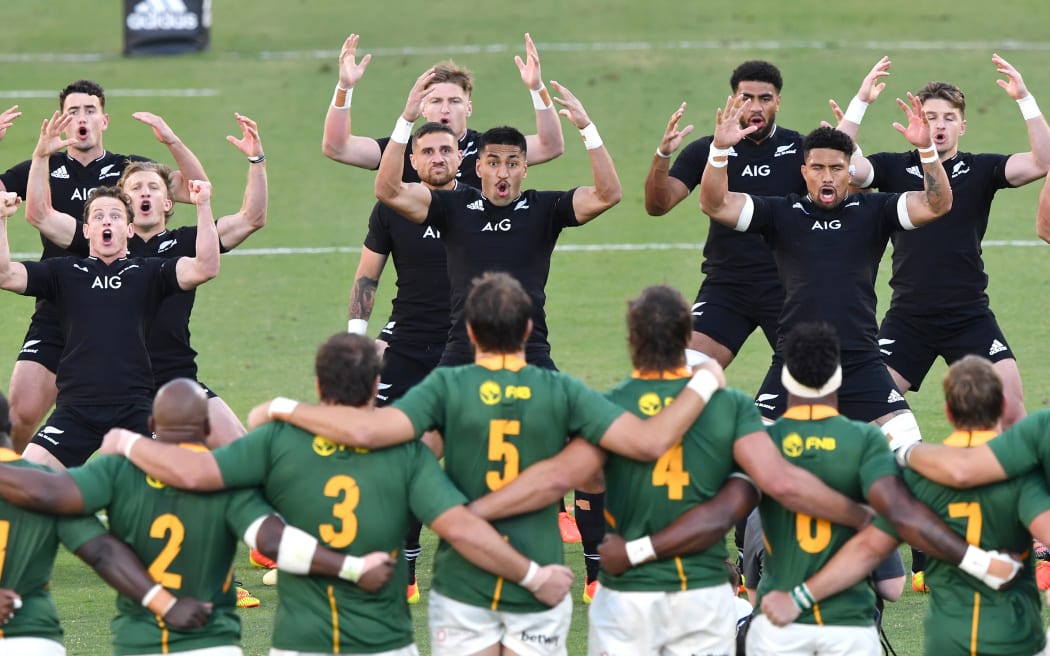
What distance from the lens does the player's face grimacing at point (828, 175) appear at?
31.0 ft

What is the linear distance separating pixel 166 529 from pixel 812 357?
2.67m

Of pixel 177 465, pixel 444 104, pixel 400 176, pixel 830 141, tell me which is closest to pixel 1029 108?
pixel 830 141

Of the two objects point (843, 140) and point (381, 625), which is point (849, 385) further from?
point (381, 625)

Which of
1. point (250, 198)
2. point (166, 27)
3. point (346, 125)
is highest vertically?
point (166, 27)

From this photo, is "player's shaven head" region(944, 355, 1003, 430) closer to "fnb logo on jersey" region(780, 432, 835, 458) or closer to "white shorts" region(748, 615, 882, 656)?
"fnb logo on jersey" region(780, 432, 835, 458)

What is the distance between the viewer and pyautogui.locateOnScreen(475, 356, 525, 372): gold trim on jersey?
679cm

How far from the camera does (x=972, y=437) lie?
6.62 metres

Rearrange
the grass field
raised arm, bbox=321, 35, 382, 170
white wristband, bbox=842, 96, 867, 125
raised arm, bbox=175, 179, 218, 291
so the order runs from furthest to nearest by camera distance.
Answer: the grass field
white wristband, bbox=842, 96, 867, 125
raised arm, bbox=321, 35, 382, 170
raised arm, bbox=175, 179, 218, 291

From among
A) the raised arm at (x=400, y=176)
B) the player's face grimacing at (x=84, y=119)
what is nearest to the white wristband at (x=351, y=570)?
the raised arm at (x=400, y=176)

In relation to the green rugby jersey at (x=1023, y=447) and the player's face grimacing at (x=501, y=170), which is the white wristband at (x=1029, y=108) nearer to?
the player's face grimacing at (x=501, y=170)

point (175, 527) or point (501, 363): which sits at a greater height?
point (501, 363)

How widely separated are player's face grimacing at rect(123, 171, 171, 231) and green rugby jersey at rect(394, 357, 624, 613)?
4.18 meters

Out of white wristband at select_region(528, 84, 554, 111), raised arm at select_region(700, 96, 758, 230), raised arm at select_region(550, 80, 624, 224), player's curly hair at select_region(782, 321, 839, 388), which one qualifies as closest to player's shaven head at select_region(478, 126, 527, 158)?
raised arm at select_region(550, 80, 624, 224)

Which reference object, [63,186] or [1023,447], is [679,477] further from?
[63,186]
